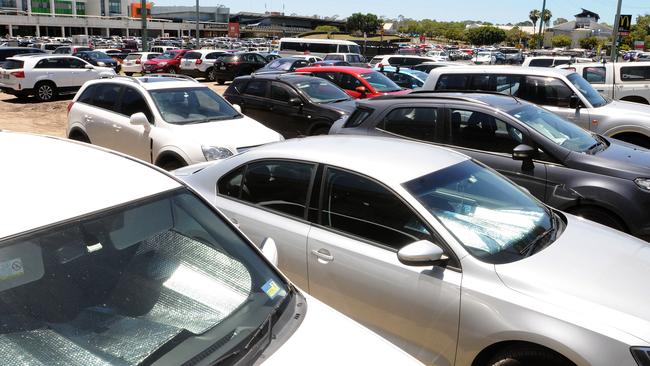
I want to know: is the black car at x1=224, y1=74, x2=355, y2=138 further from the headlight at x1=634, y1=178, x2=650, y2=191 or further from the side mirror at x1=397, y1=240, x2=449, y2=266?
the side mirror at x1=397, y1=240, x2=449, y2=266

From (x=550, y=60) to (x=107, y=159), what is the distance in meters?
22.2

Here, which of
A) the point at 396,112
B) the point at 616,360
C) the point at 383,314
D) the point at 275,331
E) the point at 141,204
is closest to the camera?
the point at 275,331

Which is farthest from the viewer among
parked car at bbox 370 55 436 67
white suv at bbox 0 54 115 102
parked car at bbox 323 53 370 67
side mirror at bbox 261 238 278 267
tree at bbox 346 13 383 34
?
tree at bbox 346 13 383 34

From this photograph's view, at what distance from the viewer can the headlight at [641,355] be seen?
96.3 inches

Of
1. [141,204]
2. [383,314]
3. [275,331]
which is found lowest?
[383,314]

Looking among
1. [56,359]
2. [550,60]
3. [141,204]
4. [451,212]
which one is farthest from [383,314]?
[550,60]

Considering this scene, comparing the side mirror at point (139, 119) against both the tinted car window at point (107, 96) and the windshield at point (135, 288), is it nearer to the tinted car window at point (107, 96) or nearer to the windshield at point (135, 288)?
the tinted car window at point (107, 96)

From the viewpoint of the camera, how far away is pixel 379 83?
13766 mm

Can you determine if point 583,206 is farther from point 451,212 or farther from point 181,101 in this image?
point 181,101

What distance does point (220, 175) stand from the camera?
4.43m

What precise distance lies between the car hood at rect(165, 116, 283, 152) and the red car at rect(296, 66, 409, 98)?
593cm

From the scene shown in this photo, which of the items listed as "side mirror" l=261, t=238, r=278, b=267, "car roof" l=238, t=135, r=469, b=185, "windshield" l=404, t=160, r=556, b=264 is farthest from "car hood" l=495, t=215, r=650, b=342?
"side mirror" l=261, t=238, r=278, b=267

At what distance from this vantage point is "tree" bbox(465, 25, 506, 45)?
307 feet

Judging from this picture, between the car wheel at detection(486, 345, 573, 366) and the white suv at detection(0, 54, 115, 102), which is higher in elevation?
the white suv at detection(0, 54, 115, 102)
